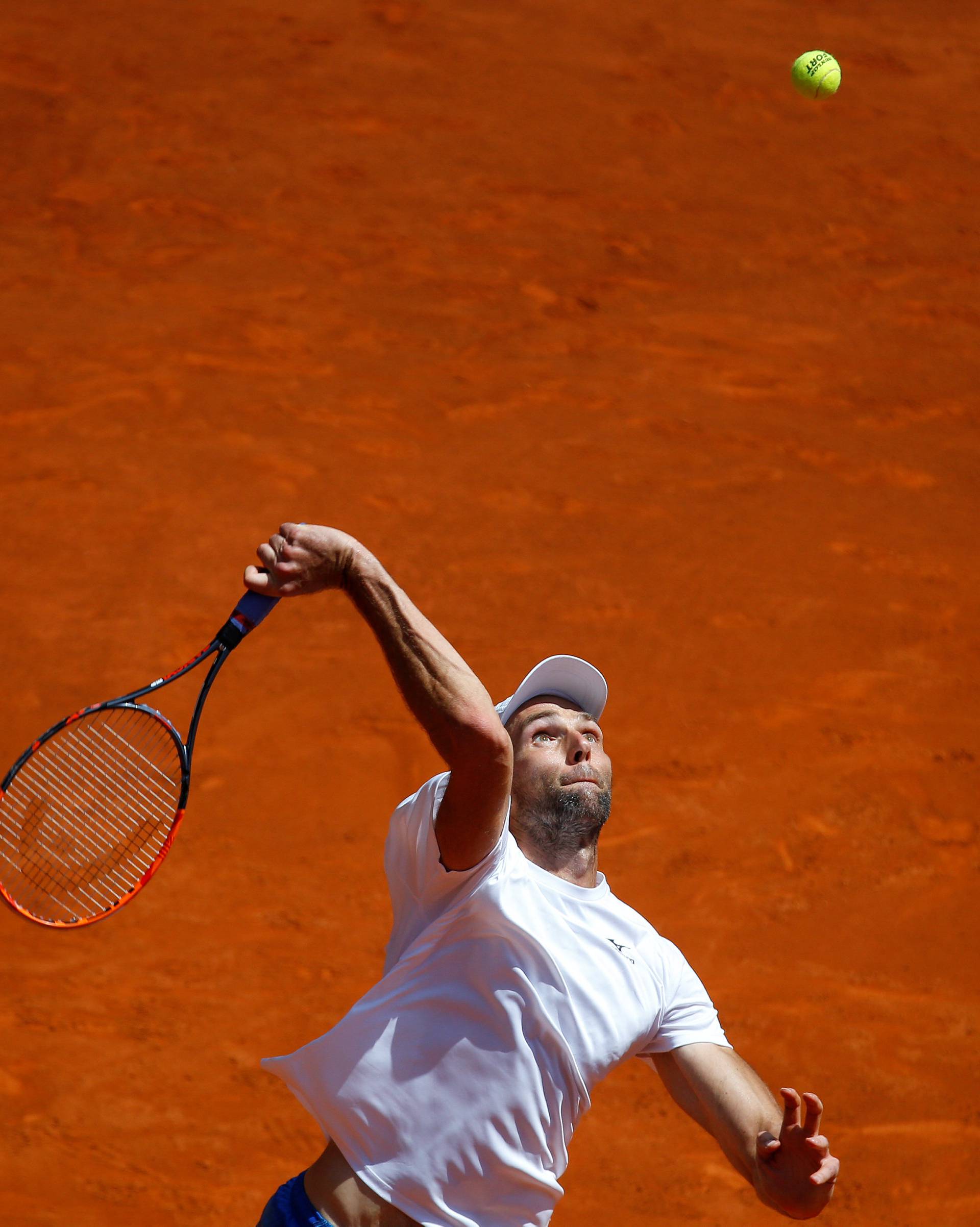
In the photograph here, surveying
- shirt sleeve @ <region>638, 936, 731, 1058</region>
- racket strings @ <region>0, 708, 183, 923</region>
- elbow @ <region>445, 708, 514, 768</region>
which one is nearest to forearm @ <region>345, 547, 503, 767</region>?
elbow @ <region>445, 708, 514, 768</region>

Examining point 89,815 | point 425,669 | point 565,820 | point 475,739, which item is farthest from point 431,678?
point 89,815

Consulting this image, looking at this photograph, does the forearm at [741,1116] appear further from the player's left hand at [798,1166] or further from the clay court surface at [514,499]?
the clay court surface at [514,499]

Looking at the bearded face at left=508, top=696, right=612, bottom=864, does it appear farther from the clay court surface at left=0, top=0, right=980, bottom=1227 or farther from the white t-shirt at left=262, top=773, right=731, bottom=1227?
the clay court surface at left=0, top=0, right=980, bottom=1227

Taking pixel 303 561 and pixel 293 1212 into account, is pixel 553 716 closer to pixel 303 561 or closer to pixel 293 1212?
pixel 303 561

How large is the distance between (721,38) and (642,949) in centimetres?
936

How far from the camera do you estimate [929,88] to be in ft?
33.4

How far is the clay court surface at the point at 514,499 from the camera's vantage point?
16.5 feet

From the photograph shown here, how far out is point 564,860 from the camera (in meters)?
2.84

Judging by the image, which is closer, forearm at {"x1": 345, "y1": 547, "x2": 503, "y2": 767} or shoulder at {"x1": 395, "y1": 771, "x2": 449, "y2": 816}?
forearm at {"x1": 345, "y1": 547, "x2": 503, "y2": 767}

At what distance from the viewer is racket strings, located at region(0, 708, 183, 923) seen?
4254 millimetres

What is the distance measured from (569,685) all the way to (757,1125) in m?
1.05

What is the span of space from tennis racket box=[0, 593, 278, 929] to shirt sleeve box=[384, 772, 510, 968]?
120 centimetres

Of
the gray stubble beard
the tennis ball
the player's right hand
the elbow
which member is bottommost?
the gray stubble beard

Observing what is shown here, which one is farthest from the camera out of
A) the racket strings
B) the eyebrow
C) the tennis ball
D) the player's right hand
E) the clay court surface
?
the tennis ball
